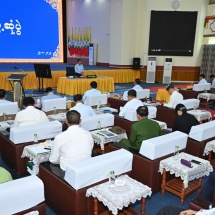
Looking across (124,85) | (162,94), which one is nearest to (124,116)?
(162,94)

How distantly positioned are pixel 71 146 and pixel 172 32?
12.1 m

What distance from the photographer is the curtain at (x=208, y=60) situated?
13336 mm

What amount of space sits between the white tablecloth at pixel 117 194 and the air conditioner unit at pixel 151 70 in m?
11.8

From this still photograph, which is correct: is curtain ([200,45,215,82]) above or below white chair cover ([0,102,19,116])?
above

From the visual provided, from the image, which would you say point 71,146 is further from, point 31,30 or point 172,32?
point 172,32

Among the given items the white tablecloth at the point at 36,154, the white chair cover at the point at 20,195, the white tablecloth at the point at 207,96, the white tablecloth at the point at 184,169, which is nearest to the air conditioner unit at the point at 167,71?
the white tablecloth at the point at 207,96

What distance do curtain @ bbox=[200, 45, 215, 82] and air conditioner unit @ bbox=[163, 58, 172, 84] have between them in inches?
67.9

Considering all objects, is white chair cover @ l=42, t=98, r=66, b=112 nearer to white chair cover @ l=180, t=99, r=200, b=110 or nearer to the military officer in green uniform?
the military officer in green uniform

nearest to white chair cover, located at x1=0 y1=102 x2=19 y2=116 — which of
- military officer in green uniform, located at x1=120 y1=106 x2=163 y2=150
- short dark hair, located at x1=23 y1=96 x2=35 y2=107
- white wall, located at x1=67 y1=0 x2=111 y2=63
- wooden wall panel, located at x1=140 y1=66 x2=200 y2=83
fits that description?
short dark hair, located at x1=23 y1=96 x2=35 y2=107

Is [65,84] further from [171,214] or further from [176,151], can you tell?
[171,214]

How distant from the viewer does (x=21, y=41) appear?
27.5 feet

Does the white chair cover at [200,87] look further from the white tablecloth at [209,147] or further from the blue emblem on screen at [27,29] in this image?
the white tablecloth at [209,147]

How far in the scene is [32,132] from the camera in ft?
11.8

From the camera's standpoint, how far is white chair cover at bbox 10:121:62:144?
3.50m
